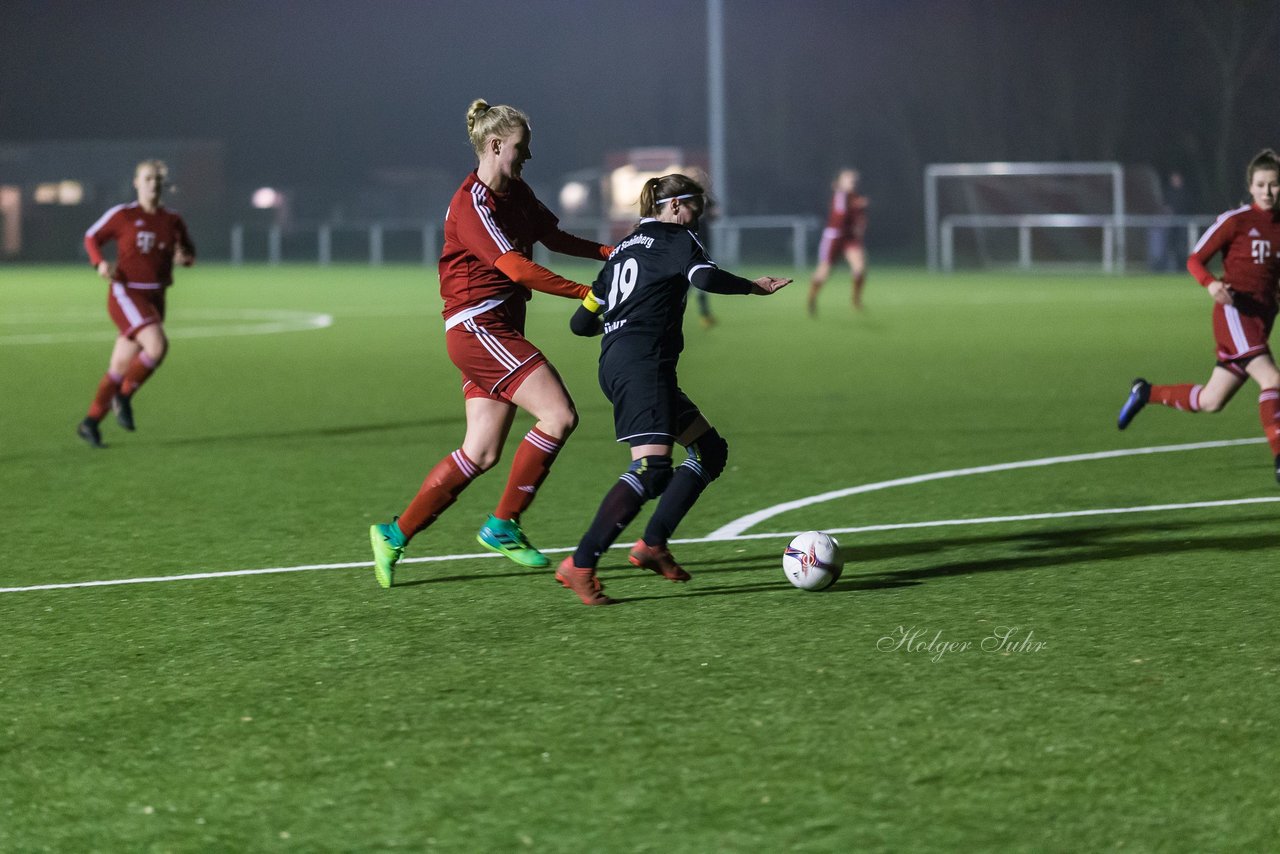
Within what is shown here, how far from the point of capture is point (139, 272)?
1164 centimetres

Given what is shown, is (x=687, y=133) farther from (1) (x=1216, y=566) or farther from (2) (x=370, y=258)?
(1) (x=1216, y=566)

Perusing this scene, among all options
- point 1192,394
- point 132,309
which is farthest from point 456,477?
point 132,309

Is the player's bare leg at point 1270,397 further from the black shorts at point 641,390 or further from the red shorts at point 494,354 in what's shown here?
the red shorts at point 494,354

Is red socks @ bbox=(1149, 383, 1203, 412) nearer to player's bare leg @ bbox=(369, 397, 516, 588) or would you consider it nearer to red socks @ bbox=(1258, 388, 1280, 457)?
red socks @ bbox=(1258, 388, 1280, 457)

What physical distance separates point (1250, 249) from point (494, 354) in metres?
4.27

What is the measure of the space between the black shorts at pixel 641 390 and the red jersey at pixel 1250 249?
369 cm

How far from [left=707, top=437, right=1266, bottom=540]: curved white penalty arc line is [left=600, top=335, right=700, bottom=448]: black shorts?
1.42m

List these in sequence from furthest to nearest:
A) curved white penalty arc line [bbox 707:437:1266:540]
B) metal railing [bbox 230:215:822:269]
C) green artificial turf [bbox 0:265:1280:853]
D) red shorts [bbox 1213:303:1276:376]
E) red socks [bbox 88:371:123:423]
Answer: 1. metal railing [bbox 230:215:822:269]
2. red socks [bbox 88:371:123:423]
3. red shorts [bbox 1213:303:1276:376]
4. curved white penalty arc line [bbox 707:437:1266:540]
5. green artificial turf [bbox 0:265:1280:853]

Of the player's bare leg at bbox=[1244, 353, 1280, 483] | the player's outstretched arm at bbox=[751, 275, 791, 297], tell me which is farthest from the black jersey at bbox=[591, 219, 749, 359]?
the player's bare leg at bbox=[1244, 353, 1280, 483]

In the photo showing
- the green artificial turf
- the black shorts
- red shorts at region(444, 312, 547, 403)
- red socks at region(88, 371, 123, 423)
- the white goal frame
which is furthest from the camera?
the white goal frame

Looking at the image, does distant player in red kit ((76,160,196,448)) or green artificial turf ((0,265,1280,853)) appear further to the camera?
distant player in red kit ((76,160,196,448))

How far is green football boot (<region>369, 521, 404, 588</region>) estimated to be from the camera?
21.6 feet

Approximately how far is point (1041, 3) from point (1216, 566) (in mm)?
49558

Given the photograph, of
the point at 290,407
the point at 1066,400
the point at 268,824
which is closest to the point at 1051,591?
the point at 268,824
